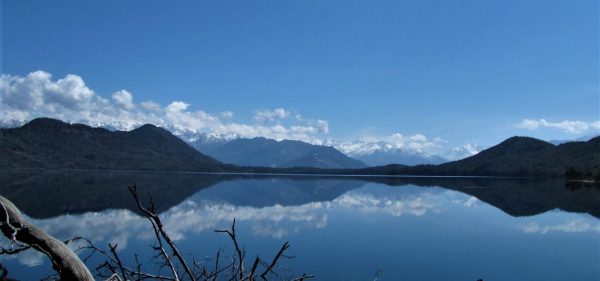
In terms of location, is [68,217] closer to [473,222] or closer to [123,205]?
[123,205]

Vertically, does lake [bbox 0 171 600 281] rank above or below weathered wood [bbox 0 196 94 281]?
below

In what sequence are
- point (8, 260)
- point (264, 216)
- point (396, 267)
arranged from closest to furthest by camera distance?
point (8, 260)
point (396, 267)
point (264, 216)

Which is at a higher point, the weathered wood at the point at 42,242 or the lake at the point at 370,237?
the weathered wood at the point at 42,242

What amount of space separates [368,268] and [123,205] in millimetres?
35944

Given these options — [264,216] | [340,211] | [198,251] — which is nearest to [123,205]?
[264,216]

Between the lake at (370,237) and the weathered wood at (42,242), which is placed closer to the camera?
the weathered wood at (42,242)

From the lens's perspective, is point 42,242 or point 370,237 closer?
point 42,242

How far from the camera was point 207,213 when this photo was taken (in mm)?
45469

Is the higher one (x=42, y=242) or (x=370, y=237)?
(x=42, y=242)

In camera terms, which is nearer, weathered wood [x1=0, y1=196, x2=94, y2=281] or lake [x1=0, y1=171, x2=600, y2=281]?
weathered wood [x1=0, y1=196, x2=94, y2=281]

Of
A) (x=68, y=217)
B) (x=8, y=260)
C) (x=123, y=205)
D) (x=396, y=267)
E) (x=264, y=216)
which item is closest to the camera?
(x=8, y=260)

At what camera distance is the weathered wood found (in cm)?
253

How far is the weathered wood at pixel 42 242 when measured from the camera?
99.7 inches

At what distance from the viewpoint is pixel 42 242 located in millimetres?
2629
